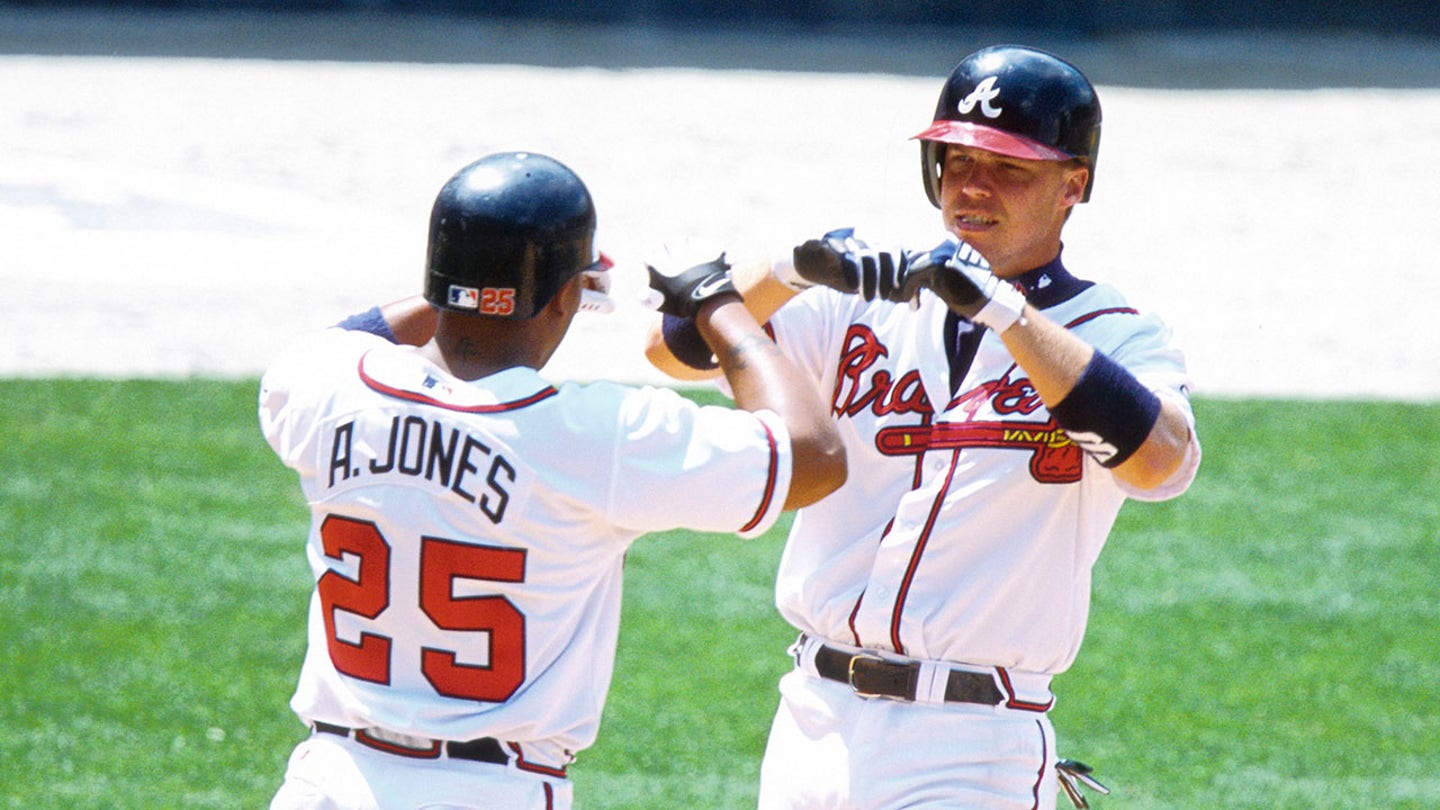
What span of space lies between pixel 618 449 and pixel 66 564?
5.09 metres

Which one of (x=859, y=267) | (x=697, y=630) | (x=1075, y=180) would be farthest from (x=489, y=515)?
(x=697, y=630)

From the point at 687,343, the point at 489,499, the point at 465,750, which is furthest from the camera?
the point at 687,343

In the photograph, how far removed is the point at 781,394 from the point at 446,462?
0.54 metres

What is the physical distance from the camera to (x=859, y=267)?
2.99m

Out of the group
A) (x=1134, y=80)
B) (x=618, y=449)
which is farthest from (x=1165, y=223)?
(x=618, y=449)

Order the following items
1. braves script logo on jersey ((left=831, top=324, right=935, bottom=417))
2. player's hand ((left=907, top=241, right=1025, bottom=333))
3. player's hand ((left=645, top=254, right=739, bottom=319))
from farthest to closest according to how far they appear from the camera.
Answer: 1. braves script logo on jersey ((left=831, top=324, right=935, bottom=417))
2. player's hand ((left=645, top=254, right=739, bottom=319))
3. player's hand ((left=907, top=241, right=1025, bottom=333))

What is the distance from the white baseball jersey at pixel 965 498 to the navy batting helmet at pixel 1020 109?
0.24 m

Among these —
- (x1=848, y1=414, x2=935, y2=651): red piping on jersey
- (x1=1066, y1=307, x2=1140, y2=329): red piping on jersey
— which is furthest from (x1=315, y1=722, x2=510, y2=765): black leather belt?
(x1=1066, y1=307, x2=1140, y2=329): red piping on jersey

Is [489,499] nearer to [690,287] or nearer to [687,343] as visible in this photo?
[690,287]

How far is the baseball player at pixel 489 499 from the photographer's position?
2.75 meters

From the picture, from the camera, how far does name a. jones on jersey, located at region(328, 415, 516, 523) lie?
107 inches

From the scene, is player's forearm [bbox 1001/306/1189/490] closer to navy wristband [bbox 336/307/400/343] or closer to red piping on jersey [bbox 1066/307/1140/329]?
red piping on jersey [bbox 1066/307/1140/329]

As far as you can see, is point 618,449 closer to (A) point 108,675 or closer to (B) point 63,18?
(A) point 108,675

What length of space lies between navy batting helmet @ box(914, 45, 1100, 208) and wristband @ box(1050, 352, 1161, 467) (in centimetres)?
46
